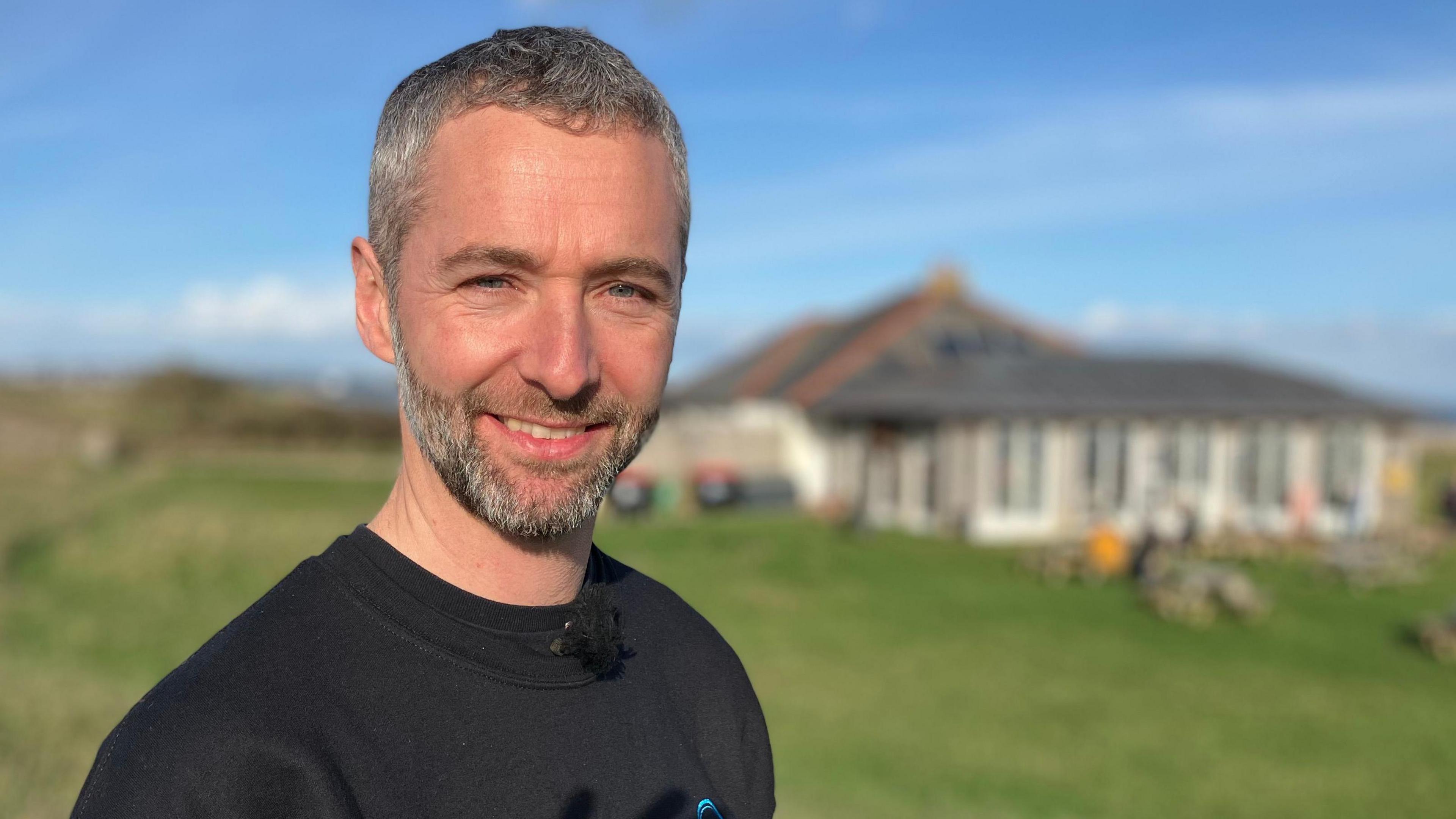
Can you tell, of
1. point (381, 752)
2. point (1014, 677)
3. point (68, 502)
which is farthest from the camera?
point (68, 502)

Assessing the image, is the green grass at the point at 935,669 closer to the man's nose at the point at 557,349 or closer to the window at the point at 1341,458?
the window at the point at 1341,458

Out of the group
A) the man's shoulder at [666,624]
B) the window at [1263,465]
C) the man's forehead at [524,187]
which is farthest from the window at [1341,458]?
the man's forehead at [524,187]

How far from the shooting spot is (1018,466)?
2458 cm

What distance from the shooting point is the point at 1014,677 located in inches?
563

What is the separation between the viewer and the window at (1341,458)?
87.2 ft

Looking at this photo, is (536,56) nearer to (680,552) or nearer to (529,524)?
(529,524)

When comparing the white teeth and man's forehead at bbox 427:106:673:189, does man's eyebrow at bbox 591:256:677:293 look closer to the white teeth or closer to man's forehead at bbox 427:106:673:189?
man's forehead at bbox 427:106:673:189

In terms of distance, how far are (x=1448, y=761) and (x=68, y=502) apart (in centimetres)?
3020

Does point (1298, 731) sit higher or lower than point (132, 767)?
lower

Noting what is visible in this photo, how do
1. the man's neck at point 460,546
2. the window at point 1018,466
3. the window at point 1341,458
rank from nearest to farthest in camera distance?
the man's neck at point 460,546 < the window at point 1018,466 < the window at point 1341,458

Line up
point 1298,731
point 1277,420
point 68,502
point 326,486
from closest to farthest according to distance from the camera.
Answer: point 1298,731
point 1277,420
point 68,502
point 326,486

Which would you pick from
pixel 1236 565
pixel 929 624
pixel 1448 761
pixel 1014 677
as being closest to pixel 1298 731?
pixel 1448 761

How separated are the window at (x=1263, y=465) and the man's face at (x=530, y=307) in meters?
27.0

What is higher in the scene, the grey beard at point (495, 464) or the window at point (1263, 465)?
→ the grey beard at point (495, 464)
